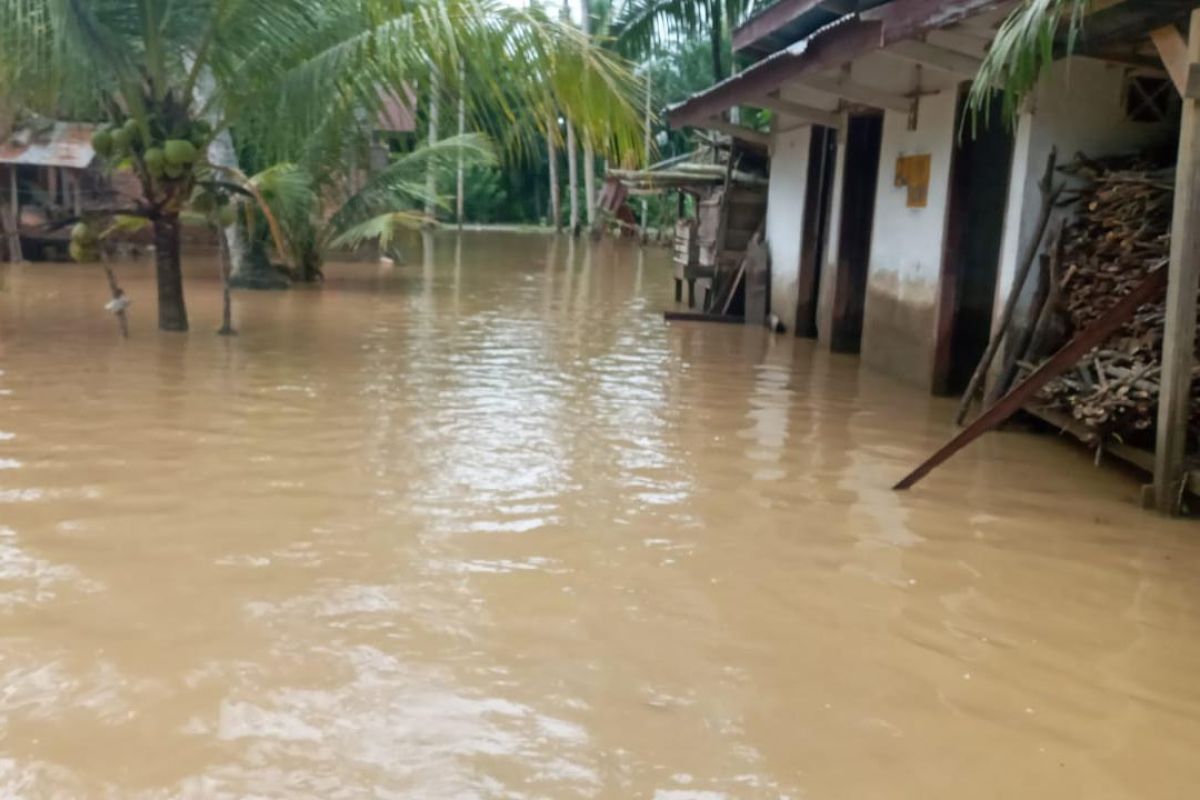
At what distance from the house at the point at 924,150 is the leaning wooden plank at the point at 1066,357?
0.18 m

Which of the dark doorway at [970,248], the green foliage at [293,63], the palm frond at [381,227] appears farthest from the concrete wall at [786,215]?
the palm frond at [381,227]

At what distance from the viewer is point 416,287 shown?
15633 millimetres

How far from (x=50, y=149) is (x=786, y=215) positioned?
1093cm

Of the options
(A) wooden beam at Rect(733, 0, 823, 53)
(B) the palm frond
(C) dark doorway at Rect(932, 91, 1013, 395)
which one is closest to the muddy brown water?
(C) dark doorway at Rect(932, 91, 1013, 395)

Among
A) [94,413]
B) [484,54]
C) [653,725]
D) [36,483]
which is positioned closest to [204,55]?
[484,54]

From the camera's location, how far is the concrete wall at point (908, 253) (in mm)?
8406

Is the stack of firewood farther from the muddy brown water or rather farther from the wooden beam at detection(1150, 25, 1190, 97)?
the wooden beam at detection(1150, 25, 1190, 97)

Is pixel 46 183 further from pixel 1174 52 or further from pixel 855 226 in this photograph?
pixel 1174 52

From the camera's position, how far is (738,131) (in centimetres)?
1239

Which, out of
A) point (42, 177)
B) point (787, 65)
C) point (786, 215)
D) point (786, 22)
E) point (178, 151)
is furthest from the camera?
point (42, 177)

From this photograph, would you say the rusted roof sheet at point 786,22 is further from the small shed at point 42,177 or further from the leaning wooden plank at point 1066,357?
the small shed at point 42,177

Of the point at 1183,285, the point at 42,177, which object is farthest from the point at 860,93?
the point at 42,177

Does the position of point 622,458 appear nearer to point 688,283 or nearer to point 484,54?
point 484,54

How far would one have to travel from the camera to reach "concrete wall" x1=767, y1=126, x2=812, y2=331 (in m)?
11.9
